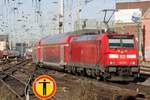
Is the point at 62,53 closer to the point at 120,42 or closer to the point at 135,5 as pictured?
the point at 120,42

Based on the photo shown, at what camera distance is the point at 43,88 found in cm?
1139

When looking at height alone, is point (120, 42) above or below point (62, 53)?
above

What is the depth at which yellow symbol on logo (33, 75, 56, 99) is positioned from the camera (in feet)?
37.2

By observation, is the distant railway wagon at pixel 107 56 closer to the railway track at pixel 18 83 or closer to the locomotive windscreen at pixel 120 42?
the locomotive windscreen at pixel 120 42

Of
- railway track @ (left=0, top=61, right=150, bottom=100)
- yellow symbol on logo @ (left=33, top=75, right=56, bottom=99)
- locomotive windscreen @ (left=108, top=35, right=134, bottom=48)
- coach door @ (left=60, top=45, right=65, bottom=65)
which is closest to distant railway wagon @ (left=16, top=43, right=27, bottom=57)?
coach door @ (left=60, top=45, right=65, bottom=65)

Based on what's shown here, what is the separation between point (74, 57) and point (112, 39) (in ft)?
24.5

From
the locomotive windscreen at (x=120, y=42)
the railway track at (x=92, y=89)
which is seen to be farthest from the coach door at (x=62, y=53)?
the locomotive windscreen at (x=120, y=42)

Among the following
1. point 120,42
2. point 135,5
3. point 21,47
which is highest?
point 135,5

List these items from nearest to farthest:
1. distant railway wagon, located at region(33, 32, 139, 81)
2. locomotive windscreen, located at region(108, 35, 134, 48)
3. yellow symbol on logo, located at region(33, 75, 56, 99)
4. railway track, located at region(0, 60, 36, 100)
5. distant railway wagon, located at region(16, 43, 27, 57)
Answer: yellow symbol on logo, located at region(33, 75, 56, 99) → railway track, located at region(0, 60, 36, 100) → distant railway wagon, located at region(33, 32, 139, 81) → locomotive windscreen, located at region(108, 35, 134, 48) → distant railway wagon, located at region(16, 43, 27, 57)

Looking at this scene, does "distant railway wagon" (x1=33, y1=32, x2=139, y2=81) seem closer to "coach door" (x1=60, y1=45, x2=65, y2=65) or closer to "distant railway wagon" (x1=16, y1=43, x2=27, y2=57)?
"coach door" (x1=60, y1=45, x2=65, y2=65)

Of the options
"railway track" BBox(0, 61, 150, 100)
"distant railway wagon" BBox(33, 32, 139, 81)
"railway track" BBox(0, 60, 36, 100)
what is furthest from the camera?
"distant railway wagon" BBox(33, 32, 139, 81)

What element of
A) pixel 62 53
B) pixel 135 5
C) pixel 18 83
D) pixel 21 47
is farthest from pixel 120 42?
pixel 21 47

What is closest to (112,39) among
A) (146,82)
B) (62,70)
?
(146,82)

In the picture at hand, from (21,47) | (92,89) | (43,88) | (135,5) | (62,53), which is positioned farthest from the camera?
(21,47)
